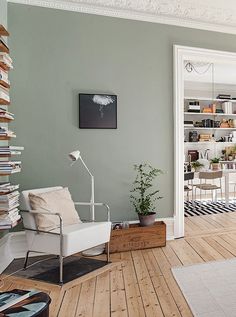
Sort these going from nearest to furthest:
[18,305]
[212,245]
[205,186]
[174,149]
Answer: [18,305] < [212,245] < [174,149] < [205,186]

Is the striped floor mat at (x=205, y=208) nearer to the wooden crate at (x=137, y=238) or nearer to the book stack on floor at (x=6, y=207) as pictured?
the wooden crate at (x=137, y=238)

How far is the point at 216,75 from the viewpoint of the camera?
6414mm

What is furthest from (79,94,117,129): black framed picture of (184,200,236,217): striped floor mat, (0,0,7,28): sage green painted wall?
(184,200,236,217): striped floor mat

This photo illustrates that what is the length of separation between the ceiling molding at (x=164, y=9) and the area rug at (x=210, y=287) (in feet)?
10.00

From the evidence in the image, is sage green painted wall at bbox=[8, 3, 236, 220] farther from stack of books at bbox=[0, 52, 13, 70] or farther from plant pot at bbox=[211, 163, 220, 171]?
plant pot at bbox=[211, 163, 220, 171]

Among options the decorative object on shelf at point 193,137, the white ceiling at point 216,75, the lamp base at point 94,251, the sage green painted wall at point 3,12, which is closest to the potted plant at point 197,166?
Answer: the decorative object on shelf at point 193,137

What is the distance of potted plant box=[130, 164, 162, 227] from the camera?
339 centimetres

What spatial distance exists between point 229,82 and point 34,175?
579cm

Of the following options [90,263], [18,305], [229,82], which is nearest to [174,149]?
[90,263]

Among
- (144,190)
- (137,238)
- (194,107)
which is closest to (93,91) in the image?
(144,190)

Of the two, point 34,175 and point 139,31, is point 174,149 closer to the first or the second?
point 139,31

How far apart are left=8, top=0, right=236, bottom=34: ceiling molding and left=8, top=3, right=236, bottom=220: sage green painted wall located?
0.08 m

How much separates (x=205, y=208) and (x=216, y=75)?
3.16 metres

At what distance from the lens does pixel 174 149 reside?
3658 mm
